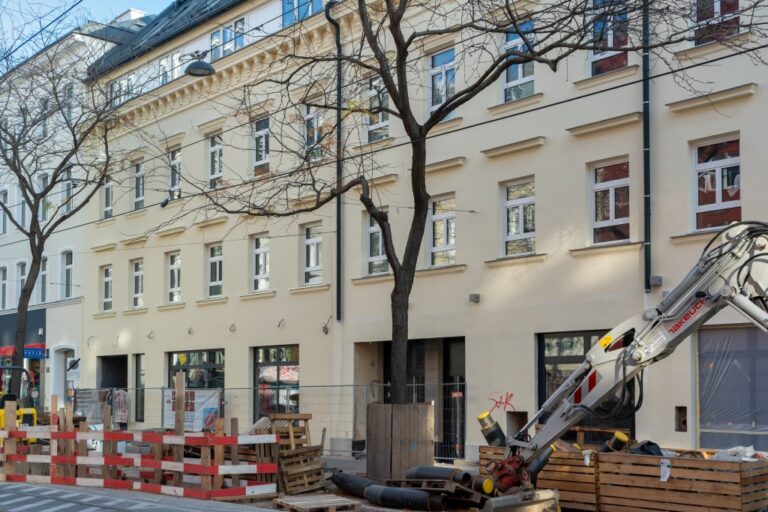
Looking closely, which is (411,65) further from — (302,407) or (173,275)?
(173,275)

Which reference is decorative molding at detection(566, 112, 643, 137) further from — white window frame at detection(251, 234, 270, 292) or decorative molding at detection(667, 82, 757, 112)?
white window frame at detection(251, 234, 270, 292)

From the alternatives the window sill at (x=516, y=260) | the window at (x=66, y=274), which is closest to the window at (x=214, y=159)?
the window at (x=66, y=274)

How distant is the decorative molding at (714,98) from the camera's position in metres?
17.9

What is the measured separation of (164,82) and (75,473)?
1667cm

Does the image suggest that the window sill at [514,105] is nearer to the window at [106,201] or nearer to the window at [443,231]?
the window at [443,231]

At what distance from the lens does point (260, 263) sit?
2948 centimetres

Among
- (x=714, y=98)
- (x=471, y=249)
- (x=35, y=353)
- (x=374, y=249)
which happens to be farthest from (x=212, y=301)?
(x=714, y=98)

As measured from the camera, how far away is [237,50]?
2958 centimetres

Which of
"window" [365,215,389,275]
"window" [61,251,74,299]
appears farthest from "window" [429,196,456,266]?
"window" [61,251,74,299]

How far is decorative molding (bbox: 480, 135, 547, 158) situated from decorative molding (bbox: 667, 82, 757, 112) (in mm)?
3039

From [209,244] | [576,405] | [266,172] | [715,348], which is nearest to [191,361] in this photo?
[209,244]

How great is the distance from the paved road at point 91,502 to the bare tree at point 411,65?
3.97 m

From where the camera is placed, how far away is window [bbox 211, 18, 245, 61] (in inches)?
1200

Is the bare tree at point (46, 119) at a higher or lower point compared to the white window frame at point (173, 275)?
higher
